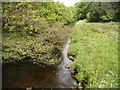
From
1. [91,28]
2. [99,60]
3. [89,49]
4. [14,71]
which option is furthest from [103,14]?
[14,71]

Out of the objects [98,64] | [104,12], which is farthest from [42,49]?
[104,12]

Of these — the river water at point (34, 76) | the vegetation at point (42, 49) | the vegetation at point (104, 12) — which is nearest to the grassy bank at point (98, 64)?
the vegetation at point (42, 49)

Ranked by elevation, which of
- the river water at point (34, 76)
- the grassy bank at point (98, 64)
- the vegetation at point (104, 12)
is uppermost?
the vegetation at point (104, 12)

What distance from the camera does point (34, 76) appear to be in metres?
8.30

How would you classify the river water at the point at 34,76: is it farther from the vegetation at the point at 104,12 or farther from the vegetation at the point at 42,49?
the vegetation at the point at 104,12

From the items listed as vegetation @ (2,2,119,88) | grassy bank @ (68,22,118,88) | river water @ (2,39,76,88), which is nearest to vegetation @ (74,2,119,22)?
vegetation @ (2,2,119,88)

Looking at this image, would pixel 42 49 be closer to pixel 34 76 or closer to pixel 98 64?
pixel 34 76

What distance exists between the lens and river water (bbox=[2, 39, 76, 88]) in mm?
7473

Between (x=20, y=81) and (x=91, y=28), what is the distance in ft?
43.4

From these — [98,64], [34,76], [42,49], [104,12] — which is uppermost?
[104,12]

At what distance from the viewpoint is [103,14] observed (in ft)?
74.8

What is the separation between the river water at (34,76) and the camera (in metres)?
7.47

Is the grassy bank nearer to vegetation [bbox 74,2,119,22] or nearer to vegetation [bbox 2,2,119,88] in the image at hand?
→ vegetation [bbox 2,2,119,88]

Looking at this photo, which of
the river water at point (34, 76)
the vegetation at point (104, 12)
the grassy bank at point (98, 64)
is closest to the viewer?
the grassy bank at point (98, 64)
